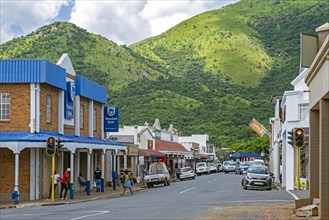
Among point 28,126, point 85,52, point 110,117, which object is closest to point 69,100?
point 28,126

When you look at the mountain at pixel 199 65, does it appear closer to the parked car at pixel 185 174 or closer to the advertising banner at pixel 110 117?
the parked car at pixel 185 174

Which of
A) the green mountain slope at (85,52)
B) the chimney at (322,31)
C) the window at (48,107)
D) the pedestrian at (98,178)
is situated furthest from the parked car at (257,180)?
the green mountain slope at (85,52)

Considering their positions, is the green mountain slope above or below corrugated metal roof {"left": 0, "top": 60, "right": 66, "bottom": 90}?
above

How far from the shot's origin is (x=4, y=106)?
35844 mm

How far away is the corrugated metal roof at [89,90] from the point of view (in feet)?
142

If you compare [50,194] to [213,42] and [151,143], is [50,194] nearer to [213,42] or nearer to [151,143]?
[151,143]

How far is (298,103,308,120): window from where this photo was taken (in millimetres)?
46625

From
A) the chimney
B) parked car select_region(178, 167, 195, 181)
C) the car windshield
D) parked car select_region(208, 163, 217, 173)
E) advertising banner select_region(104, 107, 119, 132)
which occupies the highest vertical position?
the chimney

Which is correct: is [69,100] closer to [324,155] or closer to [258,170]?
[258,170]

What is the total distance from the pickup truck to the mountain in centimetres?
4862

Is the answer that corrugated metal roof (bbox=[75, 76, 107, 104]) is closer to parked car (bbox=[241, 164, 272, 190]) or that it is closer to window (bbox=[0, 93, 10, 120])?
window (bbox=[0, 93, 10, 120])

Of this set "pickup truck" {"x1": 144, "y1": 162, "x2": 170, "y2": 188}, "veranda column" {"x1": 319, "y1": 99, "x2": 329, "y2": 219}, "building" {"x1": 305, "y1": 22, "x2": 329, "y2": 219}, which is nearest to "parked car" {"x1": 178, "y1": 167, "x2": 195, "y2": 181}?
"pickup truck" {"x1": 144, "y1": 162, "x2": 170, "y2": 188}

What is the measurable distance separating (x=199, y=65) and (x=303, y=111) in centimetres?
9401

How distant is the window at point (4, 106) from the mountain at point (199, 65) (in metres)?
61.0
